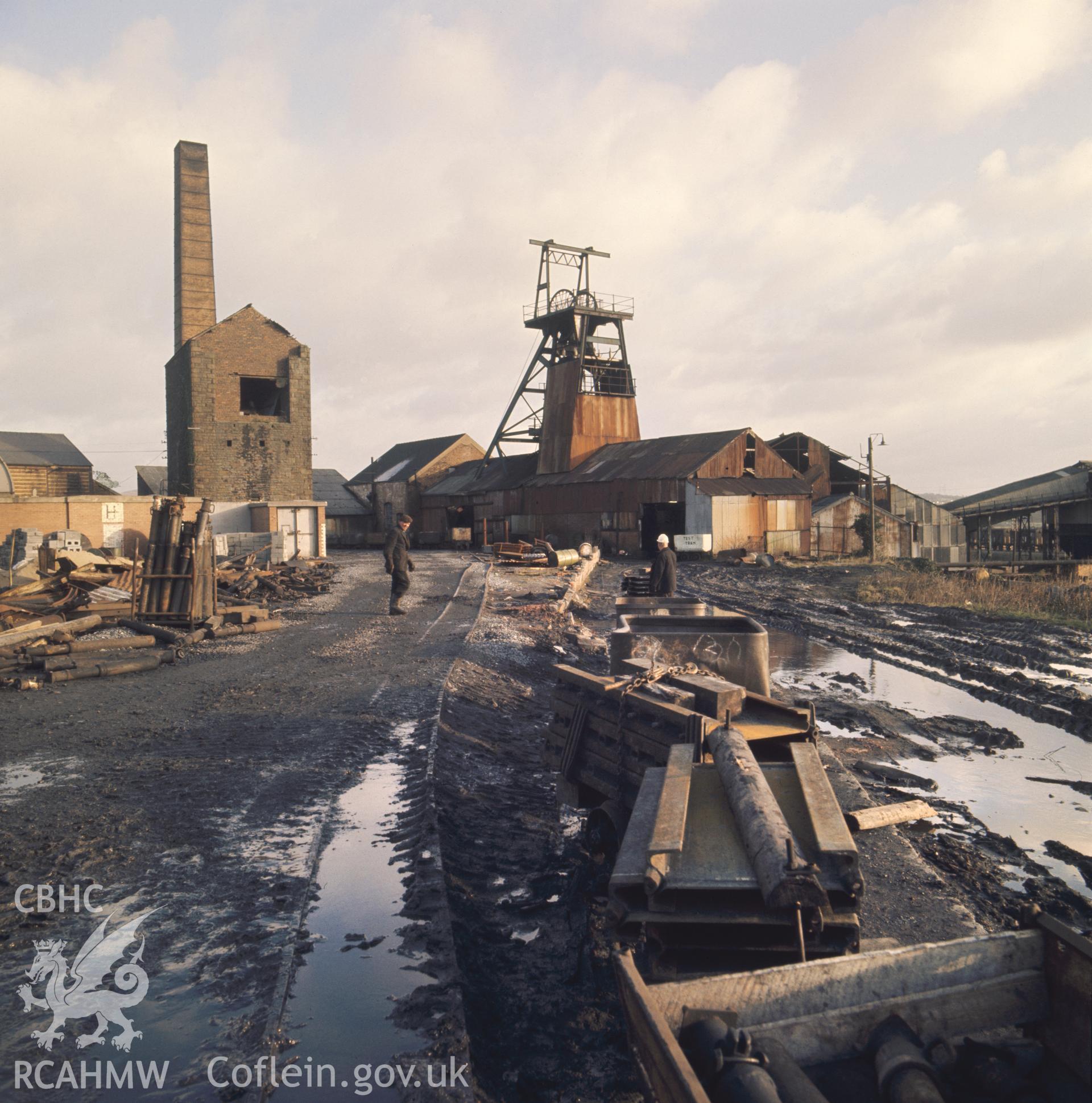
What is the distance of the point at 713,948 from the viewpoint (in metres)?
3.53

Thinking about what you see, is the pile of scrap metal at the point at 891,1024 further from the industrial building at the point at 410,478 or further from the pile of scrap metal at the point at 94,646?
the industrial building at the point at 410,478

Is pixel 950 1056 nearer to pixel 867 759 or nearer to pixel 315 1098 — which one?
pixel 315 1098

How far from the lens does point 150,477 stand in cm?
4650

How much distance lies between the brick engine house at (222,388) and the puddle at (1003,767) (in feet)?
84.9

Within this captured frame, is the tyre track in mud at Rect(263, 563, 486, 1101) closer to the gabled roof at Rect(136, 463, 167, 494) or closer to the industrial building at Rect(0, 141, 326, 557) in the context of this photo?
the industrial building at Rect(0, 141, 326, 557)

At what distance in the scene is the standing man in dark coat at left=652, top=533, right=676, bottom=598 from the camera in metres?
12.4

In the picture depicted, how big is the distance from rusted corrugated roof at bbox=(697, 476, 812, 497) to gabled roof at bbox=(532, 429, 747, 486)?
1.06 metres

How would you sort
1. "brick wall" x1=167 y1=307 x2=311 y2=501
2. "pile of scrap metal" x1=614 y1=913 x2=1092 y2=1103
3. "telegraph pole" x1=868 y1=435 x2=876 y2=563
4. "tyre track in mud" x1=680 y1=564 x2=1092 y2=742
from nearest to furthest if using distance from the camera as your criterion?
"pile of scrap metal" x1=614 y1=913 x2=1092 y2=1103, "tyre track in mud" x1=680 y1=564 x2=1092 y2=742, "brick wall" x1=167 y1=307 x2=311 y2=501, "telegraph pole" x1=868 y1=435 x2=876 y2=563

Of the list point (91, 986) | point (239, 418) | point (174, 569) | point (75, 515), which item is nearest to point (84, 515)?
point (75, 515)

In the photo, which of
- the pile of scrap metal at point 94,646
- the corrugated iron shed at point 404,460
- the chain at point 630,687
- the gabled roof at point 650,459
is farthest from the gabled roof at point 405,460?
the chain at point 630,687

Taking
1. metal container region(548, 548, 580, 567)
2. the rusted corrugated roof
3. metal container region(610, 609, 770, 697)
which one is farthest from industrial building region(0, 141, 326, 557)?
metal container region(610, 609, 770, 697)

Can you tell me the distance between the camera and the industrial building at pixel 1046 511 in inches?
1394

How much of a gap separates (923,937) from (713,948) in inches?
80.8

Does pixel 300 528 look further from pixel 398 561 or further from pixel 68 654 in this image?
pixel 68 654
